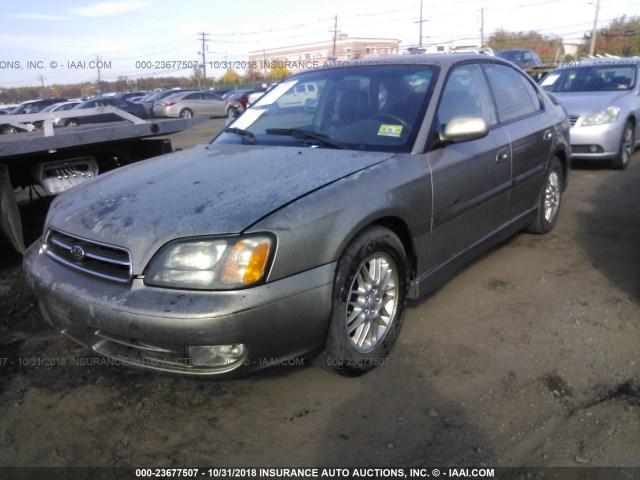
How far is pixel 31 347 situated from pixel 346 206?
2228 mm

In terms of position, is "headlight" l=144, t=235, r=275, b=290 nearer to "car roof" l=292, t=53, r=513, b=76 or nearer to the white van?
the white van

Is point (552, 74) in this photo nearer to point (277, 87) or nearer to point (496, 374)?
point (277, 87)

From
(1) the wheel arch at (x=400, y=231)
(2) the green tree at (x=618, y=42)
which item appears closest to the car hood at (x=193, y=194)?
(1) the wheel arch at (x=400, y=231)

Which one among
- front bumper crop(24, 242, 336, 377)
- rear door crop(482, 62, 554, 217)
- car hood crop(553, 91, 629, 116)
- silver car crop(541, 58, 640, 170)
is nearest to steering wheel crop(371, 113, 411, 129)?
rear door crop(482, 62, 554, 217)

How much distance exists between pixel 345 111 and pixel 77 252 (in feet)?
6.14

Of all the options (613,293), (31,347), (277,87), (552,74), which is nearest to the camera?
(31,347)

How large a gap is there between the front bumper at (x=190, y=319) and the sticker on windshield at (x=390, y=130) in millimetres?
1101

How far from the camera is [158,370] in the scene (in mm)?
2324

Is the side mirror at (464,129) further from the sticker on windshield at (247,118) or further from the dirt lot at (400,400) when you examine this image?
the sticker on windshield at (247,118)

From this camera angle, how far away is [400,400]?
2.62 metres

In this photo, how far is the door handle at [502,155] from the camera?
3.70m

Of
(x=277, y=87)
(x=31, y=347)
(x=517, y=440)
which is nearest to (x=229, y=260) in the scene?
(x=517, y=440)

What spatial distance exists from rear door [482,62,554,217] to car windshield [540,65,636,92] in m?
4.66

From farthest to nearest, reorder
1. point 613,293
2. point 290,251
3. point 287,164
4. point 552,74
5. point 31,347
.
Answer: point 552,74 < point 613,293 < point 31,347 < point 287,164 < point 290,251
